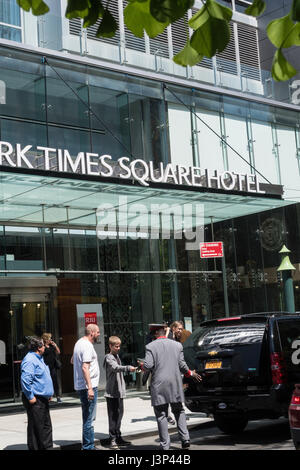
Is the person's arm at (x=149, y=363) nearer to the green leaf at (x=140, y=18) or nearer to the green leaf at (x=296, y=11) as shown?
the green leaf at (x=140, y=18)

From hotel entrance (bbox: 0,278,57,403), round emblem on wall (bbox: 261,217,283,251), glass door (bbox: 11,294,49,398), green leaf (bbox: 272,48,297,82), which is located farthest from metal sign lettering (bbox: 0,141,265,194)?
green leaf (bbox: 272,48,297,82)

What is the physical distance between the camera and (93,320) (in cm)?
1842

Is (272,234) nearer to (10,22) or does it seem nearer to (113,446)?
(10,22)

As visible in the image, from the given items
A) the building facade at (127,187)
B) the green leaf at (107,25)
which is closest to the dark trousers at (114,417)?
the building facade at (127,187)

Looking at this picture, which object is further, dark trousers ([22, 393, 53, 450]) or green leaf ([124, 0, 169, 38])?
dark trousers ([22, 393, 53, 450])

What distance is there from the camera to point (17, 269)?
17.3m

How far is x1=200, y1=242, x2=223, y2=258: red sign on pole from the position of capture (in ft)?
62.5

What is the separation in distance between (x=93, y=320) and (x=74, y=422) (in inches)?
185

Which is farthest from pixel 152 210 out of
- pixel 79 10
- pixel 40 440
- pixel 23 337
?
pixel 79 10

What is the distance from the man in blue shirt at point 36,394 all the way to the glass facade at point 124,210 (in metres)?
6.99

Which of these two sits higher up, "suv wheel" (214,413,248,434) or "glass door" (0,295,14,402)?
"glass door" (0,295,14,402)

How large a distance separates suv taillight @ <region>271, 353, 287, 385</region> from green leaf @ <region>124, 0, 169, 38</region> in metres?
7.63

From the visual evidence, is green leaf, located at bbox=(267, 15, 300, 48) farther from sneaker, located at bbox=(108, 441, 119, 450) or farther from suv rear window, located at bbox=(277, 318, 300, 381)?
sneaker, located at bbox=(108, 441, 119, 450)
